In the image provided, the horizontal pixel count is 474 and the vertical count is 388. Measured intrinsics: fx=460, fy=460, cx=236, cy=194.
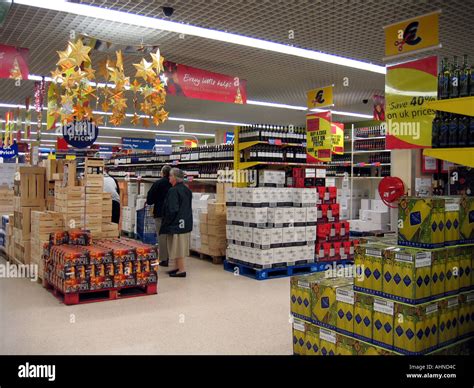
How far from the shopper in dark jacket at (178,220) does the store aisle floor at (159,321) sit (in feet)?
2.17

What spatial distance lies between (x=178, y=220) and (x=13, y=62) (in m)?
3.77

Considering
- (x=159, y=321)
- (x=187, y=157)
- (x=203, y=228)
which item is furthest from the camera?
(x=187, y=157)

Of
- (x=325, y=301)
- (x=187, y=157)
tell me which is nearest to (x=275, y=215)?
(x=325, y=301)

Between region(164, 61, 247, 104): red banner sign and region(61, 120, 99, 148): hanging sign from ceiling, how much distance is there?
1743mm

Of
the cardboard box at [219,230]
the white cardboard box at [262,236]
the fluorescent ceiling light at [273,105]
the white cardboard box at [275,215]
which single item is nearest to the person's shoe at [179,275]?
the white cardboard box at [262,236]

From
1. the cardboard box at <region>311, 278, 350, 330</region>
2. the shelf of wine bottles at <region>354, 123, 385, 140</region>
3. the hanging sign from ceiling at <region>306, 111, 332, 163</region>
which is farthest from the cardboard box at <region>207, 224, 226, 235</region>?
the shelf of wine bottles at <region>354, 123, 385, 140</region>

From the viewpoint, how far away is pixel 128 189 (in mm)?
14281

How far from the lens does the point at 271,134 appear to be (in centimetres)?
896

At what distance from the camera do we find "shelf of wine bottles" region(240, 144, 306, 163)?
895cm

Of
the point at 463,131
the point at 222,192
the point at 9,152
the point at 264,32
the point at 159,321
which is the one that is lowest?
the point at 159,321

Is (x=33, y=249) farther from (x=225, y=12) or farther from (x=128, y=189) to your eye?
(x=128, y=189)

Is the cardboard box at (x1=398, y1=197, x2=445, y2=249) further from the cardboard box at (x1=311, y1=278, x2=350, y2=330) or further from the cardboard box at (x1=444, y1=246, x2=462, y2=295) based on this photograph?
the cardboard box at (x1=311, y1=278, x2=350, y2=330)

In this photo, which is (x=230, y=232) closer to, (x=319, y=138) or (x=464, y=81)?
(x=319, y=138)
